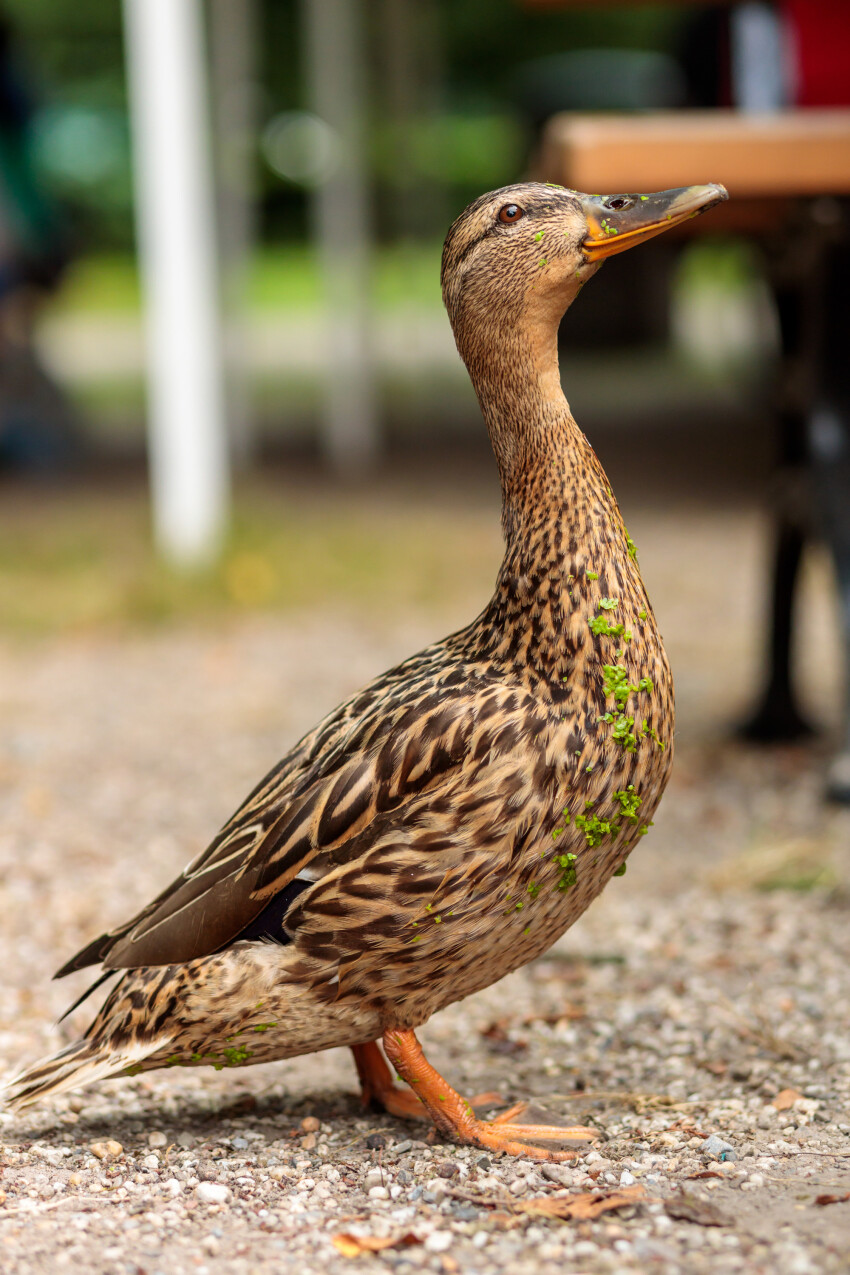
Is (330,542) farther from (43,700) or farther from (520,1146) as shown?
(520,1146)

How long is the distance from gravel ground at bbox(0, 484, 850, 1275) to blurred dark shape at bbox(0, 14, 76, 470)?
5.12 metres

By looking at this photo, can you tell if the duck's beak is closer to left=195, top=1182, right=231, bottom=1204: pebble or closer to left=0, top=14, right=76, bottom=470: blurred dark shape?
left=195, top=1182, right=231, bottom=1204: pebble

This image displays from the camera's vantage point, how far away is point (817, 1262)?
2014 millimetres

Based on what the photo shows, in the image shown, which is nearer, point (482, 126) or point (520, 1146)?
point (520, 1146)

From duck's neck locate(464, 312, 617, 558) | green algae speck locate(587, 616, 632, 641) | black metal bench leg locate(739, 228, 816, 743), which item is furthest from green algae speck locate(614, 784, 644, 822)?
black metal bench leg locate(739, 228, 816, 743)

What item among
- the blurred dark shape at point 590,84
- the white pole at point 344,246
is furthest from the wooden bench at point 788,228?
the blurred dark shape at point 590,84

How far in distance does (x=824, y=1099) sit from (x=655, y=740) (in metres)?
0.74

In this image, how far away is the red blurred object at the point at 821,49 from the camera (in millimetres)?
4293

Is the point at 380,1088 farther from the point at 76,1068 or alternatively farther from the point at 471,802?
the point at 471,802

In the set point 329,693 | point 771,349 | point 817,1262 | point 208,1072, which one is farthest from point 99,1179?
point 771,349

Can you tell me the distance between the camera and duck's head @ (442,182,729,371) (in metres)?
2.44

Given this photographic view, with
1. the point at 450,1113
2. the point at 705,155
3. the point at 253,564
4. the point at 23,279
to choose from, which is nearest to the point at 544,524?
the point at 450,1113

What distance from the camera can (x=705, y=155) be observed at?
12.0 ft

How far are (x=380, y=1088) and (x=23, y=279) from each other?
838 centimetres
